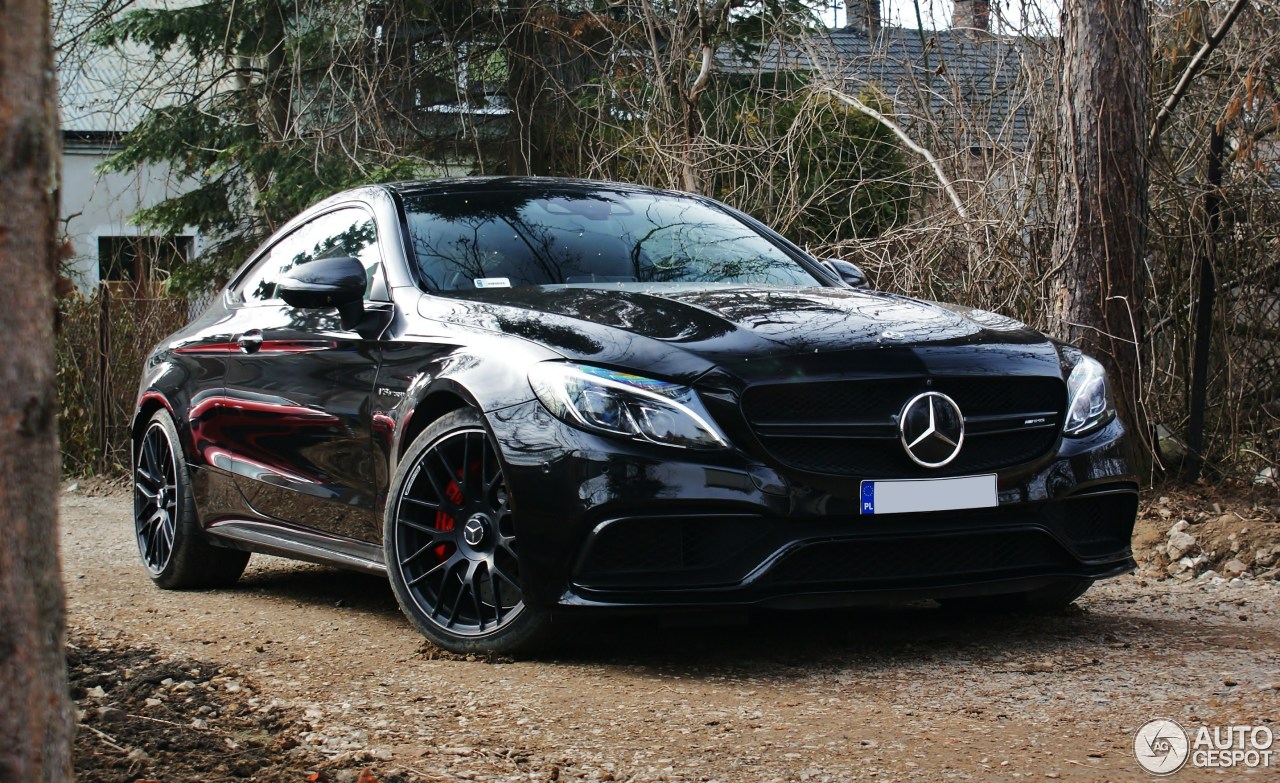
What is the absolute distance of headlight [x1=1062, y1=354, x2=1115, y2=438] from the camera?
492 centimetres

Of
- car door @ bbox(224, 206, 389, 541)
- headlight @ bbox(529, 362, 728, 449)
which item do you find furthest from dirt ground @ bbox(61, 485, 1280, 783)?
headlight @ bbox(529, 362, 728, 449)

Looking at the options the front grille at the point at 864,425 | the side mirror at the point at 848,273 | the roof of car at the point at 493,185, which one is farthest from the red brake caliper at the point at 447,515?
the side mirror at the point at 848,273

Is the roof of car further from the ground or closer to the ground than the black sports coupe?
further from the ground

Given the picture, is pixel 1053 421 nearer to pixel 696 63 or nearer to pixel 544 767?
pixel 544 767

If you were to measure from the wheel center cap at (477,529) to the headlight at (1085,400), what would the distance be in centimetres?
183

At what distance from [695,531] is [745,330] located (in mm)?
663

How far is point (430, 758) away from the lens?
11.6 feet

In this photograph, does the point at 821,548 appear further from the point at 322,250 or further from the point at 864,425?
the point at 322,250

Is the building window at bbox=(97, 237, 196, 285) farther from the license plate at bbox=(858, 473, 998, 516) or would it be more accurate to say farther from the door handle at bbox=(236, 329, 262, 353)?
the license plate at bbox=(858, 473, 998, 516)

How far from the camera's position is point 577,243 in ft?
18.9

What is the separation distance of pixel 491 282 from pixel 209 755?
2.32m

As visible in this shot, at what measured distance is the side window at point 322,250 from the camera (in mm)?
5793

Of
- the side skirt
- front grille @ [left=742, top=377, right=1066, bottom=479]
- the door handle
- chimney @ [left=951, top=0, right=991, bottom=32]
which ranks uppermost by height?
chimney @ [left=951, top=0, right=991, bottom=32]

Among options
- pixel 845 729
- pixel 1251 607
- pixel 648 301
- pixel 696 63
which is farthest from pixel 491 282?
pixel 696 63
